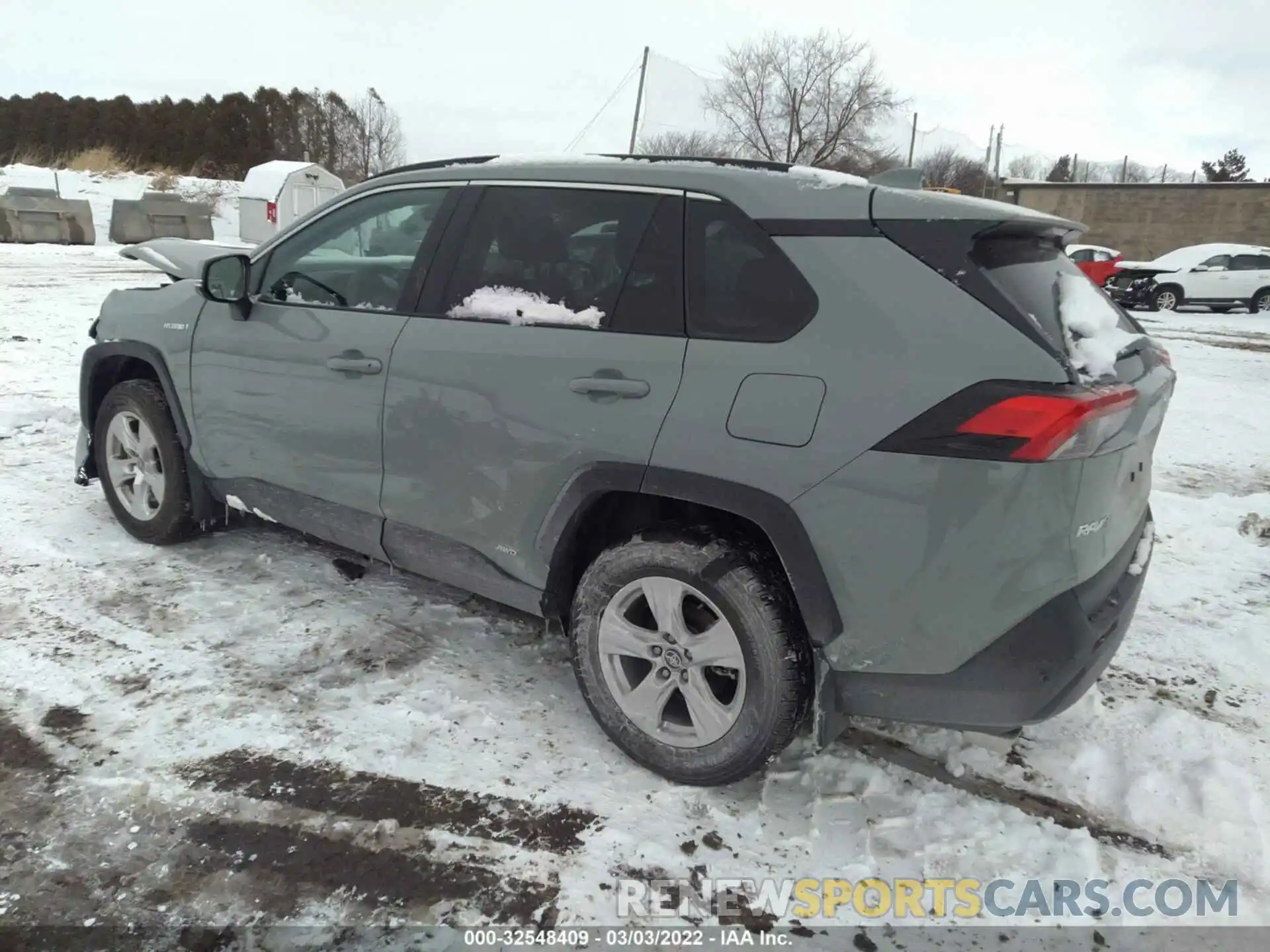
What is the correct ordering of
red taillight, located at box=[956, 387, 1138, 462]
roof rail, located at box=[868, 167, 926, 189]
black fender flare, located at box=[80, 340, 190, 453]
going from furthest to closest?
black fender flare, located at box=[80, 340, 190, 453], roof rail, located at box=[868, 167, 926, 189], red taillight, located at box=[956, 387, 1138, 462]

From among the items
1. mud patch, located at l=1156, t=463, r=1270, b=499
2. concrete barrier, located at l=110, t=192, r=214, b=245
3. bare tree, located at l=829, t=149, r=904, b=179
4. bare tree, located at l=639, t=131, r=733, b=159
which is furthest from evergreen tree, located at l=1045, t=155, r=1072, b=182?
mud patch, located at l=1156, t=463, r=1270, b=499

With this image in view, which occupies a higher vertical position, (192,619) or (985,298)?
(985,298)

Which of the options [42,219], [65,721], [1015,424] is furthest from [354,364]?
[42,219]

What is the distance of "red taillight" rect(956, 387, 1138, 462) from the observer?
199cm

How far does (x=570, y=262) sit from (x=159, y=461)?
8.26 ft

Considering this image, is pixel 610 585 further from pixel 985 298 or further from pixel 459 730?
pixel 985 298


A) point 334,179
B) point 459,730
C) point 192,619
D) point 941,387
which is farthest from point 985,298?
point 334,179

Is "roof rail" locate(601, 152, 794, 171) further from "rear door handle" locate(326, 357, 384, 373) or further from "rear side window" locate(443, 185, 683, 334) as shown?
"rear door handle" locate(326, 357, 384, 373)

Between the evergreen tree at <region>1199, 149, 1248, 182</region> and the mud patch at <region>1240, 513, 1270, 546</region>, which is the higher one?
the evergreen tree at <region>1199, 149, 1248, 182</region>

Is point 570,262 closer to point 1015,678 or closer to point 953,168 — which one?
point 1015,678

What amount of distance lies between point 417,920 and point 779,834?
3.40ft

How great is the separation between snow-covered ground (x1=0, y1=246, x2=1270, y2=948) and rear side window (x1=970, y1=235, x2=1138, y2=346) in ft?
4.94

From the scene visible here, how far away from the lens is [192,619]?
346 centimetres

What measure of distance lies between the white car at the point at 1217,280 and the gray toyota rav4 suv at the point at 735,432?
2171 centimetres
